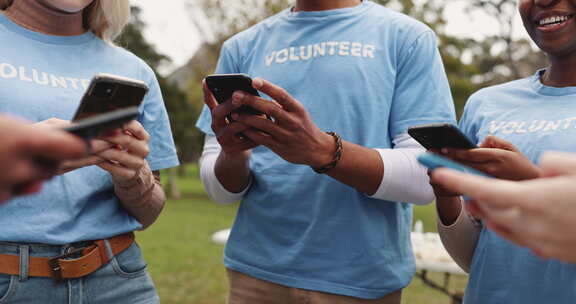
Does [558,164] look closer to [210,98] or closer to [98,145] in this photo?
[98,145]

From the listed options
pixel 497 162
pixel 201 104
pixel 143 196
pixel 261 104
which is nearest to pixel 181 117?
pixel 201 104

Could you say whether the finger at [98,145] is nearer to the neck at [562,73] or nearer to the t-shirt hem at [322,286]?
the t-shirt hem at [322,286]

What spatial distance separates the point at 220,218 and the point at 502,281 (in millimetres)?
15808

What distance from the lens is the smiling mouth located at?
2.19m

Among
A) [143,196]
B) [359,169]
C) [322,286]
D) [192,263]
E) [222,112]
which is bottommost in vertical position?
[192,263]

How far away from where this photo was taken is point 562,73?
226 centimetres

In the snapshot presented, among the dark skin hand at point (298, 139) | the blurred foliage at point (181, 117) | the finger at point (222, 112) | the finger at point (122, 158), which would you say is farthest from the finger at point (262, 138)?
the blurred foliage at point (181, 117)

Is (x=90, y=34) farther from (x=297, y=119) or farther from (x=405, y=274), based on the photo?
(x=405, y=274)

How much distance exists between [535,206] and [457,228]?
1273mm

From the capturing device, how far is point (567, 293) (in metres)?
1.92

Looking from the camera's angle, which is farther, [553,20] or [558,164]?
[553,20]

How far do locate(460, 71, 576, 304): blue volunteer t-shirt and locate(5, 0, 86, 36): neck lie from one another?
1.88 m

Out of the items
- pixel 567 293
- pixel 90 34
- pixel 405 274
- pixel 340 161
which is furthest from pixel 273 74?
pixel 567 293

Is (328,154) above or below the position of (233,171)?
above
